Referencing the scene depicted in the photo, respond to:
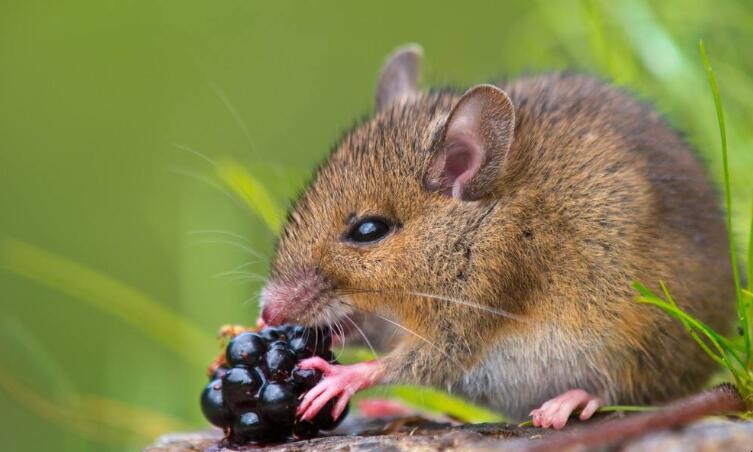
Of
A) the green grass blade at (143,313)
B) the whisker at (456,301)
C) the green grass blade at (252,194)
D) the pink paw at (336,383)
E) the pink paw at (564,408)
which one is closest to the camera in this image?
the pink paw at (564,408)

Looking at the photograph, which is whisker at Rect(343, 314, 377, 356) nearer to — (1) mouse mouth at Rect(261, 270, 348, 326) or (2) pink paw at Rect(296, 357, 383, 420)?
(1) mouse mouth at Rect(261, 270, 348, 326)

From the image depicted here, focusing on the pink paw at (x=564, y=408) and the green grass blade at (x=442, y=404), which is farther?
the green grass blade at (x=442, y=404)

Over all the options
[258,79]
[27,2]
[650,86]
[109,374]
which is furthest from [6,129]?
[650,86]

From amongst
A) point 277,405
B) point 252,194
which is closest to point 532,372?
point 277,405

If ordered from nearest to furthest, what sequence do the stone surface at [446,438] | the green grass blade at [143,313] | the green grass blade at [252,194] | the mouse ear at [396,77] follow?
the stone surface at [446,438]
the green grass blade at [252,194]
the mouse ear at [396,77]
the green grass blade at [143,313]

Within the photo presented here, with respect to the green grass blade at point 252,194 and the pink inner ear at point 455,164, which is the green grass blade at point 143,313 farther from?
the pink inner ear at point 455,164

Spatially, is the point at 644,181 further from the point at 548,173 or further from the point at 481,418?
the point at 481,418

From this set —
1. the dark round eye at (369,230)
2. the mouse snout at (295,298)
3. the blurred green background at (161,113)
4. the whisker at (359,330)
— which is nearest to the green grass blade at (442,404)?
the whisker at (359,330)
